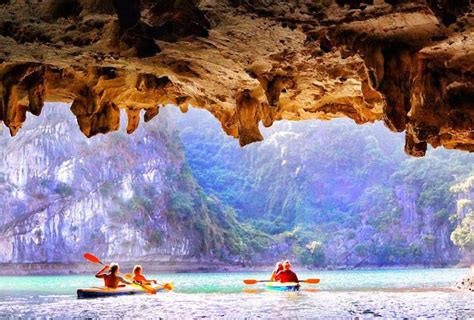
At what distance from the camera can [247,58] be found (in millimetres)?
6691

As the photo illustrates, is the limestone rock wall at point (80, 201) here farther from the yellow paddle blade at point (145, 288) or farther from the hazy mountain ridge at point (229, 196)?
the yellow paddle blade at point (145, 288)

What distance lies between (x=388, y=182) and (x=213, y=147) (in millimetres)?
23619

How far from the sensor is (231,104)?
354 inches

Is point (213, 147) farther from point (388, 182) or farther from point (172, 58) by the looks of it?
point (172, 58)

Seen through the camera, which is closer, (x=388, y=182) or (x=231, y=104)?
(x=231, y=104)

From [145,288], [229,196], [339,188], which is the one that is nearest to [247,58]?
[145,288]

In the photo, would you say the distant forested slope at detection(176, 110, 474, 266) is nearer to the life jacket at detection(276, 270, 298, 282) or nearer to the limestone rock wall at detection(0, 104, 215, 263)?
the limestone rock wall at detection(0, 104, 215, 263)

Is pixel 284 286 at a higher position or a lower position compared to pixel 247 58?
lower

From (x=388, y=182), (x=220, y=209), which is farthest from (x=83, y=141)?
(x=388, y=182)

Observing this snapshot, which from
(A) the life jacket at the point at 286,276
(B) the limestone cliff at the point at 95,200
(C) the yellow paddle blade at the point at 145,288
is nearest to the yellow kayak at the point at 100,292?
(C) the yellow paddle blade at the point at 145,288

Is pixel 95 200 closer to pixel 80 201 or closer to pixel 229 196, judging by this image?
pixel 80 201

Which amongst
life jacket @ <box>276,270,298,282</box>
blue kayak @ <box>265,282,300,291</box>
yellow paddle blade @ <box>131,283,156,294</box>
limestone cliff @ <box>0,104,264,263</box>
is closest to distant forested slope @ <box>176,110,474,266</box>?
limestone cliff @ <box>0,104,264,263</box>

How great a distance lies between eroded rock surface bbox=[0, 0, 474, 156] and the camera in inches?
202

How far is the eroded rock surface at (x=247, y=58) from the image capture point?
5.14m
